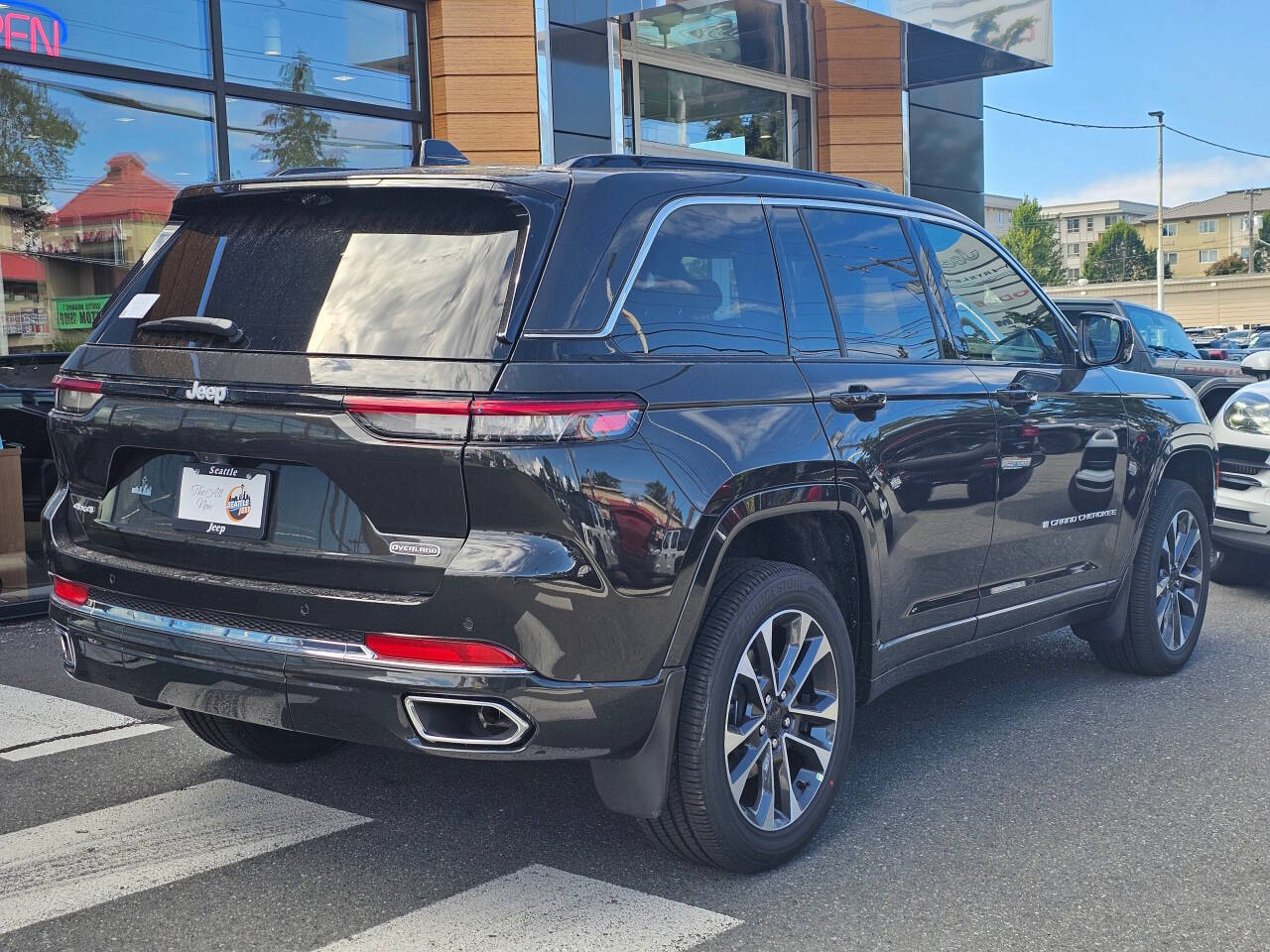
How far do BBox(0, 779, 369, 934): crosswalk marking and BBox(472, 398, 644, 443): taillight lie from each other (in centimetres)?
146

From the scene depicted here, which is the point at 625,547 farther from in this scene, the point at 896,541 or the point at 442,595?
the point at 896,541

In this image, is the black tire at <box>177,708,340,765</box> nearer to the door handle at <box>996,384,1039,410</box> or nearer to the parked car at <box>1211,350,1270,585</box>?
the door handle at <box>996,384,1039,410</box>

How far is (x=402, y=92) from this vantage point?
1177cm

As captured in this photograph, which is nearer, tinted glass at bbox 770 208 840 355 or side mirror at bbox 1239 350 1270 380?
tinted glass at bbox 770 208 840 355

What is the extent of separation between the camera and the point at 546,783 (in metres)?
4.36

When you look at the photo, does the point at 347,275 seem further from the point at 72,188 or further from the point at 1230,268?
the point at 1230,268

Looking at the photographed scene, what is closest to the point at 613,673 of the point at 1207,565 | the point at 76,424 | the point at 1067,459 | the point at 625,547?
the point at 625,547

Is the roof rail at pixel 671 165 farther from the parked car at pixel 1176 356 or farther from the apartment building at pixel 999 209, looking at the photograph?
the apartment building at pixel 999 209

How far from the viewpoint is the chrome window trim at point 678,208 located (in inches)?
128

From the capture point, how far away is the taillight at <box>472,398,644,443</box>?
Answer: 309cm

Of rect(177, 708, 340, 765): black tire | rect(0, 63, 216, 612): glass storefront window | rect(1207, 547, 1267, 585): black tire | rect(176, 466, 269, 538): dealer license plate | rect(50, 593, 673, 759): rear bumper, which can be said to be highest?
rect(0, 63, 216, 612): glass storefront window

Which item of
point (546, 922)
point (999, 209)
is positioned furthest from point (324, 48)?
point (999, 209)

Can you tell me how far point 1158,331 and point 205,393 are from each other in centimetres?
1219

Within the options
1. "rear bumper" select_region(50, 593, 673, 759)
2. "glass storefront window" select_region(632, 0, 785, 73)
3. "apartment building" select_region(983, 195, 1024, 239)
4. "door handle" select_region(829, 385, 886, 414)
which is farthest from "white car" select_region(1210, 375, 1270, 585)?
"apartment building" select_region(983, 195, 1024, 239)
